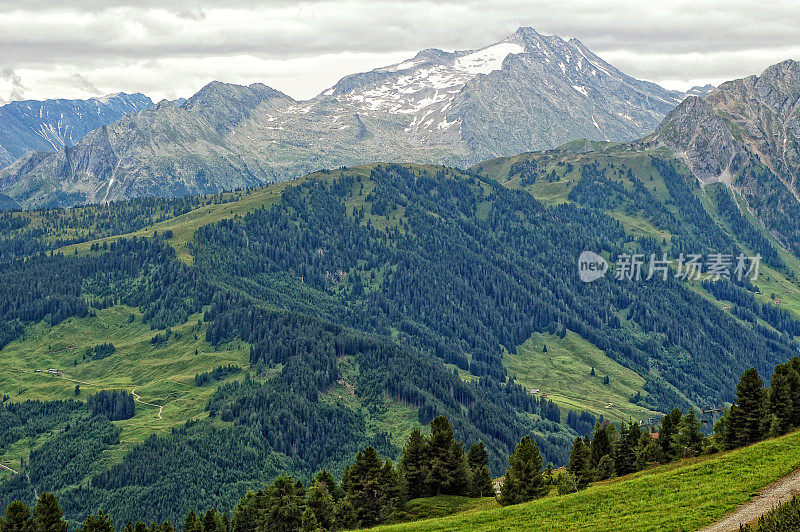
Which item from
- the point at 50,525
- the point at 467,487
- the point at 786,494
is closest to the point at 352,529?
the point at 467,487

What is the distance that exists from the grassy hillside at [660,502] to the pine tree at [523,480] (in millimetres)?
11046

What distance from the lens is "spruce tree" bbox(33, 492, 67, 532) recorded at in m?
122

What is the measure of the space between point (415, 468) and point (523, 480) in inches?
799

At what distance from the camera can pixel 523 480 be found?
119 metres

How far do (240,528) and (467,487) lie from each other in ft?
139

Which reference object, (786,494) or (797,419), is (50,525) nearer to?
(786,494)

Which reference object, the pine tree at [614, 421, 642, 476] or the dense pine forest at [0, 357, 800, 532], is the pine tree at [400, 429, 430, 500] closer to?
the dense pine forest at [0, 357, 800, 532]

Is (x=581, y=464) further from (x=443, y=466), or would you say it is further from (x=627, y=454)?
(x=443, y=466)

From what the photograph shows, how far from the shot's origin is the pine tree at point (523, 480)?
384 feet

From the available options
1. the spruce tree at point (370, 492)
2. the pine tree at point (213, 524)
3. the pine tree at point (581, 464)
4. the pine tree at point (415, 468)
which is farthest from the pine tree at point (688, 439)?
the pine tree at point (213, 524)

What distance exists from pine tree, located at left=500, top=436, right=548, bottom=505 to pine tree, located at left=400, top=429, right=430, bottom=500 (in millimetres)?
15578

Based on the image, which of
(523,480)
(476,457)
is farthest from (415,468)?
(523,480)

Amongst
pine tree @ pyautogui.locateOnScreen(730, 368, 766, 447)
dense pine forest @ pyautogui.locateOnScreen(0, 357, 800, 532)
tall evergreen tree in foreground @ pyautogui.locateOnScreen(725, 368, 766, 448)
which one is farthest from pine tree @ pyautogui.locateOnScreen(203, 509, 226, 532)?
pine tree @ pyautogui.locateOnScreen(730, 368, 766, 447)

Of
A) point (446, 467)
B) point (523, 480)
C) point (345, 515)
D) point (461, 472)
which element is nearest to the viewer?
point (523, 480)
